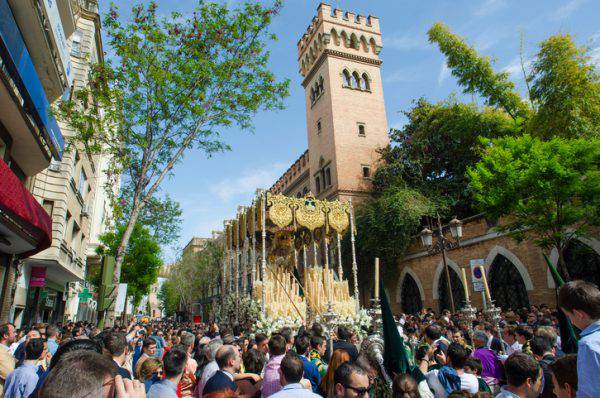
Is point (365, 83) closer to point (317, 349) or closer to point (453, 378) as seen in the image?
point (317, 349)

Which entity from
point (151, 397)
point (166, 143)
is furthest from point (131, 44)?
point (151, 397)

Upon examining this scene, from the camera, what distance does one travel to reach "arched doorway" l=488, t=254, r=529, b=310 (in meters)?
16.6

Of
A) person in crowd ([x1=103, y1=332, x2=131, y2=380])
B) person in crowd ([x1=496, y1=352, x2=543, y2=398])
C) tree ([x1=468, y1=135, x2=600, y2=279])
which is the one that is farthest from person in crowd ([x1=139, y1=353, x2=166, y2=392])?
tree ([x1=468, y1=135, x2=600, y2=279])

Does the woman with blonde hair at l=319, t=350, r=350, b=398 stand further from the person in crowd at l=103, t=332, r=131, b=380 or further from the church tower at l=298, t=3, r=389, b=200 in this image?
the church tower at l=298, t=3, r=389, b=200

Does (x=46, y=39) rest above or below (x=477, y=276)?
above

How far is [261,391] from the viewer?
13.7 feet

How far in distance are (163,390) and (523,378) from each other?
304 cm

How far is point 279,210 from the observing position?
12.8 metres

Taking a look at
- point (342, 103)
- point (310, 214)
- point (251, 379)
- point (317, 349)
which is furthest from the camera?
point (342, 103)

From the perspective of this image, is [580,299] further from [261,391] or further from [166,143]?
[166,143]

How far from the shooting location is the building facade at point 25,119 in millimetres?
9789

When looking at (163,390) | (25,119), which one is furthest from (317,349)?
(25,119)

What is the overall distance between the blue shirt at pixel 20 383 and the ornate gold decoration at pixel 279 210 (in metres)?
8.90

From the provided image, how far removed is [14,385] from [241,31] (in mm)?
11717
